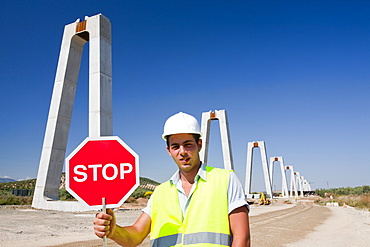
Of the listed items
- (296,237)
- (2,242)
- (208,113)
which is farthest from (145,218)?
(208,113)

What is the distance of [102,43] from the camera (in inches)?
678

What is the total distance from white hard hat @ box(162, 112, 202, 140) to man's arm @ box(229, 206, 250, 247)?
0.53 m

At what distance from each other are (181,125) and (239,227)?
669 mm

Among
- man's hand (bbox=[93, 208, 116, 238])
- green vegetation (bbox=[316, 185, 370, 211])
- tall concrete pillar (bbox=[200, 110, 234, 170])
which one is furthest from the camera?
tall concrete pillar (bbox=[200, 110, 234, 170])

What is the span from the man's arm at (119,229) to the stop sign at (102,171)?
10 cm

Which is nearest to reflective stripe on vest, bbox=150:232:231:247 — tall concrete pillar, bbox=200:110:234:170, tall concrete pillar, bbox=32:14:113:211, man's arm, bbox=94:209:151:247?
man's arm, bbox=94:209:151:247

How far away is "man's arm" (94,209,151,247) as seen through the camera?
1.80 meters

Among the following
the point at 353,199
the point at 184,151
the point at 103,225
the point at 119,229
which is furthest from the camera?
the point at 353,199

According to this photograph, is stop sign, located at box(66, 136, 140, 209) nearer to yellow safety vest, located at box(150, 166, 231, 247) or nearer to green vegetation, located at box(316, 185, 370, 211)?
yellow safety vest, located at box(150, 166, 231, 247)

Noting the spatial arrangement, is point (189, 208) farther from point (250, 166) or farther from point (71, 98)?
point (250, 166)

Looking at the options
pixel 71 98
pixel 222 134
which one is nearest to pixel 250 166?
pixel 222 134

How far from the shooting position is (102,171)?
199 cm

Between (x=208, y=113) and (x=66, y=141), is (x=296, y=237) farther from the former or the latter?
(x=208, y=113)

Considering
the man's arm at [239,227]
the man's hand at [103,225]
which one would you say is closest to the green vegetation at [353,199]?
the man's arm at [239,227]
